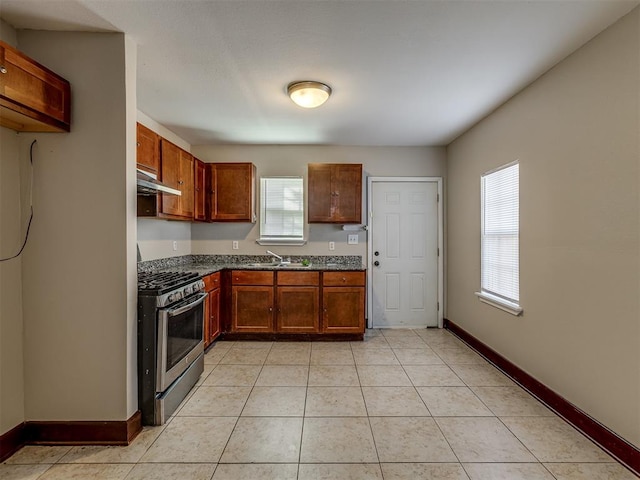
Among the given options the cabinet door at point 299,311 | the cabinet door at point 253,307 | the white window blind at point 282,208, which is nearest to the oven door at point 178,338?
the cabinet door at point 253,307

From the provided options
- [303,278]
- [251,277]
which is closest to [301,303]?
[303,278]

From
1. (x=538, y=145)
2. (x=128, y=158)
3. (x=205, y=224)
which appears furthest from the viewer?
(x=205, y=224)

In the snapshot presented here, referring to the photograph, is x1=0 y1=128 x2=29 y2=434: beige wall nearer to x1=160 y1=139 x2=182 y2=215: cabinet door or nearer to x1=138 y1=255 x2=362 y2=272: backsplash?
x1=160 y1=139 x2=182 y2=215: cabinet door

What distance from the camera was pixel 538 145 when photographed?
2557 millimetres

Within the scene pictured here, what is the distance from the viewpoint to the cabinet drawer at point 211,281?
11.3ft

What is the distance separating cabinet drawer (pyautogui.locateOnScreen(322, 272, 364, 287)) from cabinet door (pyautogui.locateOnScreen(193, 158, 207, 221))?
1.72 metres

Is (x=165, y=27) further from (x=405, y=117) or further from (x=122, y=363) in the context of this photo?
(x=405, y=117)

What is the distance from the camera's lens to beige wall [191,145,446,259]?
14.7ft

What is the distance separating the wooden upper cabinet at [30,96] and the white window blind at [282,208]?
8.76 ft

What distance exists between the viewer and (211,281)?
3.58 m

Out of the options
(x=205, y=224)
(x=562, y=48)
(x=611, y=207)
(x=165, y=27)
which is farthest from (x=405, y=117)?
(x=205, y=224)

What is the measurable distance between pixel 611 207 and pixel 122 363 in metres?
3.18

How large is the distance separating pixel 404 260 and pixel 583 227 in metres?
2.47

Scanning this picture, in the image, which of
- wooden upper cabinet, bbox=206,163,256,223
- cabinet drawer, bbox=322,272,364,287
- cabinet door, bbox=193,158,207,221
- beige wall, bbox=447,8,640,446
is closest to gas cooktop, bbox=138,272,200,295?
cabinet door, bbox=193,158,207,221
